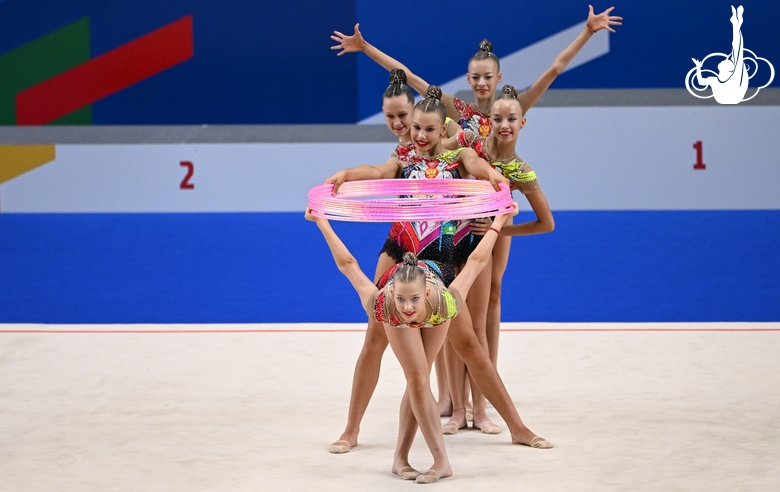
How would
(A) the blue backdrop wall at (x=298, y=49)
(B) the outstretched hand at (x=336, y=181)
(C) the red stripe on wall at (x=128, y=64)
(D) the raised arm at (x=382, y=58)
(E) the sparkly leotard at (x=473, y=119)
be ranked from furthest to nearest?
1. (C) the red stripe on wall at (x=128, y=64)
2. (A) the blue backdrop wall at (x=298, y=49)
3. (D) the raised arm at (x=382, y=58)
4. (E) the sparkly leotard at (x=473, y=119)
5. (B) the outstretched hand at (x=336, y=181)

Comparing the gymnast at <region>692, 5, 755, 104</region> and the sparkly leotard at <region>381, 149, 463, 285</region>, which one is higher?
the gymnast at <region>692, 5, 755, 104</region>

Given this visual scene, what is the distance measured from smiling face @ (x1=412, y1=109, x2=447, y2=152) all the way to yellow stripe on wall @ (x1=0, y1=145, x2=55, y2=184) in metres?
6.88

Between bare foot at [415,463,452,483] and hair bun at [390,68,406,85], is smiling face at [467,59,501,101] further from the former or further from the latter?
bare foot at [415,463,452,483]

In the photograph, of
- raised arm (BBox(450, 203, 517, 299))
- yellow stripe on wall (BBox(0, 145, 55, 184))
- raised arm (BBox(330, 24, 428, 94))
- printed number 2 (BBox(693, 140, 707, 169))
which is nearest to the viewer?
raised arm (BBox(450, 203, 517, 299))

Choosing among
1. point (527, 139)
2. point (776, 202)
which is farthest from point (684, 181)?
point (527, 139)

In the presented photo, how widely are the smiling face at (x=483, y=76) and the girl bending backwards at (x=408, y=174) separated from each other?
0.44 m

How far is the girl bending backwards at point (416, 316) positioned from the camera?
10.2 ft

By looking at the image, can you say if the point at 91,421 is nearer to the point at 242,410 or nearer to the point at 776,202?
the point at 242,410

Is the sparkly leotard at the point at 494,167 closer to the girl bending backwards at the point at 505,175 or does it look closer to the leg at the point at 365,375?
the girl bending backwards at the point at 505,175

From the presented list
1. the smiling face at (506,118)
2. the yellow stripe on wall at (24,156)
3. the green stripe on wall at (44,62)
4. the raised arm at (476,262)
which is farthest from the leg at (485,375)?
the green stripe on wall at (44,62)

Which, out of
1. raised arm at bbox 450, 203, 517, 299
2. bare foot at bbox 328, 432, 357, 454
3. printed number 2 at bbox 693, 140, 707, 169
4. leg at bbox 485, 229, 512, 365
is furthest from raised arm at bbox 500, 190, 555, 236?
printed number 2 at bbox 693, 140, 707, 169

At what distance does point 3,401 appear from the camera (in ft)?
13.9

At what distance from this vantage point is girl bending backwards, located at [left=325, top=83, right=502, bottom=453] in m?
3.52

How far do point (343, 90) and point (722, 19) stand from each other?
4.18 m
